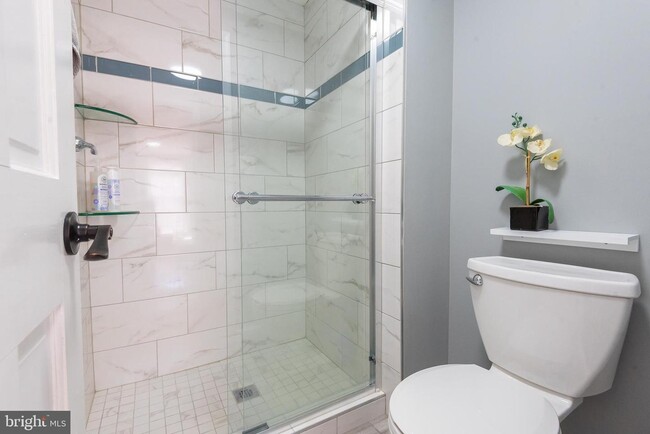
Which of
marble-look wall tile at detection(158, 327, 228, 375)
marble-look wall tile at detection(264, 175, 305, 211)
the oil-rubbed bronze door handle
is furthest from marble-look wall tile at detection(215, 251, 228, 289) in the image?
the oil-rubbed bronze door handle

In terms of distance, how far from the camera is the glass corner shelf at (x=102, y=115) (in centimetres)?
126

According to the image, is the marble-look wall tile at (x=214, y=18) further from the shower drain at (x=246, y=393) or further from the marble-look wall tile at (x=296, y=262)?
the shower drain at (x=246, y=393)

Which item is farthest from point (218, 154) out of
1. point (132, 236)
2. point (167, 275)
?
point (167, 275)

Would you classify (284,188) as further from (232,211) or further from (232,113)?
(232,113)

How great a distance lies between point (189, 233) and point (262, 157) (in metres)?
0.78

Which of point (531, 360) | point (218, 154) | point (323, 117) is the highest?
point (323, 117)

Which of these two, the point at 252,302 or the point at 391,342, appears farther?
the point at 391,342

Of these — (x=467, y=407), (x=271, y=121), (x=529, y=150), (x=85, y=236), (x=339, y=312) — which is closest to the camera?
(x=85, y=236)

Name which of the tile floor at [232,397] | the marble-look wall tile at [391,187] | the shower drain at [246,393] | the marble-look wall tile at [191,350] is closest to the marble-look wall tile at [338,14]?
the marble-look wall tile at [391,187]

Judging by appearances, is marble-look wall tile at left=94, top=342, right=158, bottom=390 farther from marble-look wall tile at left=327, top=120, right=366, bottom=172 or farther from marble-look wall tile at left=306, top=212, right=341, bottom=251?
marble-look wall tile at left=327, top=120, right=366, bottom=172

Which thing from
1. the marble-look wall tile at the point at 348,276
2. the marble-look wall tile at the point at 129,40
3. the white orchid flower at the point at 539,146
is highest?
the marble-look wall tile at the point at 129,40

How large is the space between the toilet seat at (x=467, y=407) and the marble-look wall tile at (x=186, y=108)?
1.57 meters

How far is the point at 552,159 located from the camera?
0.92 metres

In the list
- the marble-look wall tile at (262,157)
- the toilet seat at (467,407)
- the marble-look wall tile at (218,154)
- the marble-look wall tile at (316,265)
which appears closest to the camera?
the toilet seat at (467,407)
